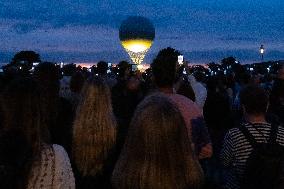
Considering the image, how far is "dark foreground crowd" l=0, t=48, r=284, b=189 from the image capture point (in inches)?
110

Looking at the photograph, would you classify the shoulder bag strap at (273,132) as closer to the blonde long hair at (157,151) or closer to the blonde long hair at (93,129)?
the blonde long hair at (93,129)

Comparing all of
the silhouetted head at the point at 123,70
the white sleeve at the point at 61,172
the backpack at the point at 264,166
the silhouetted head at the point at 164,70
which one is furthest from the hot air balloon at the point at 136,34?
the white sleeve at the point at 61,172

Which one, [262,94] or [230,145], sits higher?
[262,94]

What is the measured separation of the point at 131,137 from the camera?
112 inches

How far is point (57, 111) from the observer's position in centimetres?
544

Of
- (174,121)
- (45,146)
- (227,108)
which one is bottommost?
(227,108)

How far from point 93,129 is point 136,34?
131ft

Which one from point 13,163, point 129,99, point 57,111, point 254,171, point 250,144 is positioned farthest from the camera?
point 129,99

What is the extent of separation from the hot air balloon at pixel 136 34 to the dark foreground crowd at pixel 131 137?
117 feet

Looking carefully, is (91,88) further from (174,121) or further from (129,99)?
(129,99)

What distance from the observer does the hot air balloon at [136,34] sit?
4409 cm

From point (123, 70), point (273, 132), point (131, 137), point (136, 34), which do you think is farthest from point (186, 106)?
point (136, 34)

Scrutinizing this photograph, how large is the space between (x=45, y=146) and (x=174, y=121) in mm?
721

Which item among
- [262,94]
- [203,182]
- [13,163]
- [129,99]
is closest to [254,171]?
[262,94]
